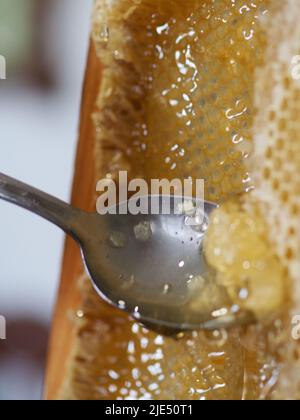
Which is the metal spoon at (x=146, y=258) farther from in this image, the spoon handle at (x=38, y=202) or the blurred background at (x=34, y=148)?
the blurred background at (x=34, y=148)

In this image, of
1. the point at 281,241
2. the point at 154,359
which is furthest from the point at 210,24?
the point at 154,359

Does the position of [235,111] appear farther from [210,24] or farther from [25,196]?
[25,196]

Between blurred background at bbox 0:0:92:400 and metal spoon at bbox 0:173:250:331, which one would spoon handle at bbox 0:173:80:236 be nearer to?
metal spoon at bbox 0:173:250:331

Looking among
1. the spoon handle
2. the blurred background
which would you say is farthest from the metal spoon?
the blurred background

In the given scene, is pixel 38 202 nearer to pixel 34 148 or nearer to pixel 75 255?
pixel 75 255

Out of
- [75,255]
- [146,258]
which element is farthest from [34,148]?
[146,258]

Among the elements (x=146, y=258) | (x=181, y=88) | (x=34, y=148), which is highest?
(x=34, y=148)

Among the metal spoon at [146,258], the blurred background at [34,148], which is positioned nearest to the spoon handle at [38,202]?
the metal spoon at [146,258]
